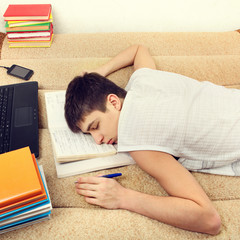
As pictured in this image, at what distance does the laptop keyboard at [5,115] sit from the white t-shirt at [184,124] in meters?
0.45

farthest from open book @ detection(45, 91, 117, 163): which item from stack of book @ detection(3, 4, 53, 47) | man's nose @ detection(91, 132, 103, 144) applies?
stack of book @ detection(3, 4, 53, 47)

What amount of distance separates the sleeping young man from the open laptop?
0.58ft

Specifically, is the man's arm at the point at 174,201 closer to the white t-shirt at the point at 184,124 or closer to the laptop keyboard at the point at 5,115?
the white t-shirt at the point at 184,124

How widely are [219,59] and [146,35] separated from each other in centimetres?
44

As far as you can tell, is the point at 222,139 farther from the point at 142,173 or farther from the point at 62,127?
the point at 62,127

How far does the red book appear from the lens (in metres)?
1.31

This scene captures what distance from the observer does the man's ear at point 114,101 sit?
3.31 ft

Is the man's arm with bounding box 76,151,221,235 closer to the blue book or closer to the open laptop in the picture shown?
the blue book

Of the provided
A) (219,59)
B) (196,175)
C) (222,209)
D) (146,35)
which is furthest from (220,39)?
(222,209)

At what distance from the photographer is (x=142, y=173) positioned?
959 millimetres

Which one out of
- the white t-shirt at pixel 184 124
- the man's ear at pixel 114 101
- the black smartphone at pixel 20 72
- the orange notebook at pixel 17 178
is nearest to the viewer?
the orange notebook at pixel 17 178

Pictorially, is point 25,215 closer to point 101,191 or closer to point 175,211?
point 101,191

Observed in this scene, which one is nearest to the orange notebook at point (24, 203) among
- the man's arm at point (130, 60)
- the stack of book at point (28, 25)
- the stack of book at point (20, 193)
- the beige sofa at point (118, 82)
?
the stack of book at point (20, 193)

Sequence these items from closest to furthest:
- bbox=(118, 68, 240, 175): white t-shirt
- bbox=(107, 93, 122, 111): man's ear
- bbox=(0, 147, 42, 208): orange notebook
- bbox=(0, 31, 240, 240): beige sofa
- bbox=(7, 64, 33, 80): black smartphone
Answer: bbox=(0, 147, 42, 208): orange notebook → bbox=(0, 31, 240, 240): beige sofa → bbox=(118, 68, 240, 175): white t-shirt → bbox=(107, 93, 122, 111): man's ear → bbox=(7, 64, 33, 80): black smartphone
